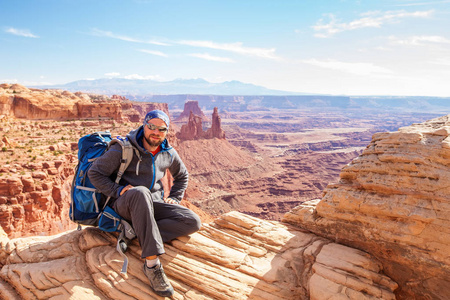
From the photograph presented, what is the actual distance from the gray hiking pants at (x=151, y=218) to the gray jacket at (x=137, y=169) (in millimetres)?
233

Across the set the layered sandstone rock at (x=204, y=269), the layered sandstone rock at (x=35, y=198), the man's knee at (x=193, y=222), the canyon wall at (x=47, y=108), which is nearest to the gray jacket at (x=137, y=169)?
the man's knee at (x=193, y=222)

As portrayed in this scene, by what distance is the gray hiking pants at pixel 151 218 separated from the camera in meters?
3.82

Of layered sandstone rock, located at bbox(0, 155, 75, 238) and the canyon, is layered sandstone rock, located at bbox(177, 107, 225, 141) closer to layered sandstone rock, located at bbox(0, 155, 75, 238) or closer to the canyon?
layered sandstone rock, located at bbox(0, 155, 75, 238)

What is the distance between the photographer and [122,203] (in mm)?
4031

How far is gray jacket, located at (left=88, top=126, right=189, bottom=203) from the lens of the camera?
160 inches

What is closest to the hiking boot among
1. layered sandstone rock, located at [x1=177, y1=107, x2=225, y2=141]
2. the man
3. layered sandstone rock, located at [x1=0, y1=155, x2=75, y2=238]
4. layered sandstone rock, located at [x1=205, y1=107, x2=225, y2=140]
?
the man

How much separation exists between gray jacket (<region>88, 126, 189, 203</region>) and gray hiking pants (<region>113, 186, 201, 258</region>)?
0.23m

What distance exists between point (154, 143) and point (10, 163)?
1446 cm

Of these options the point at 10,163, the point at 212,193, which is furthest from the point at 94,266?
the point at 212,193

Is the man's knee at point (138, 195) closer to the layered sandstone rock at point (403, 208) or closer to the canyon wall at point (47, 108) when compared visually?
the layered sandstone rock at point (403, 208)

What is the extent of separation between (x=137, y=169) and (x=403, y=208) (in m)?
4.25

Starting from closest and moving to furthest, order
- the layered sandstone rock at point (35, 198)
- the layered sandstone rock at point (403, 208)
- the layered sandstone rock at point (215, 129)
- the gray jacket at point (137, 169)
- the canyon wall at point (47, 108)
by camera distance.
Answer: the layered sandstone rock at point (403, 208) < the gray jacket at point (137, 169) < the layered sandstone rock at point (35, 198) < the canyon wall at point (47, 108) < the layered sandstone rock at point (215, 129)

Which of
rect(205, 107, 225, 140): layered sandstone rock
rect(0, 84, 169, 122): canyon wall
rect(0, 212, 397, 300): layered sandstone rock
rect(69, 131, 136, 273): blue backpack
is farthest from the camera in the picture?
rect(205, 107, 225, 140): layered sandstone rock

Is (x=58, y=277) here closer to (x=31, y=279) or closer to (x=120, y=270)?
(x=31, y=279)
